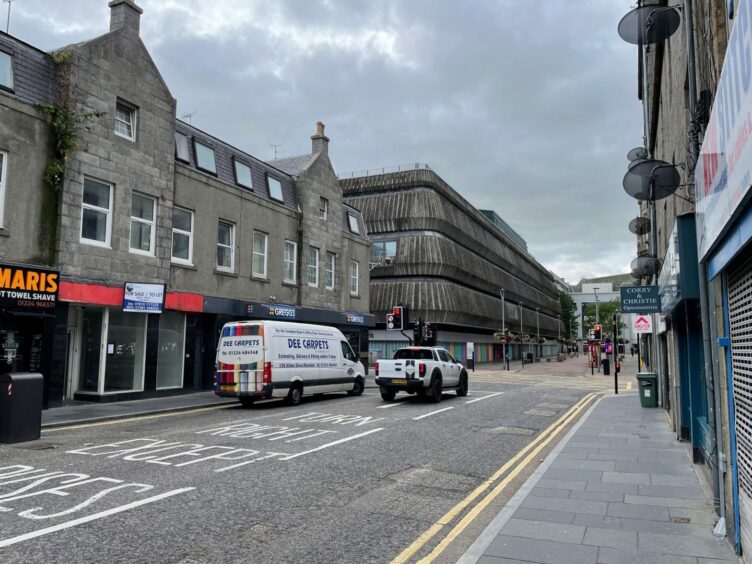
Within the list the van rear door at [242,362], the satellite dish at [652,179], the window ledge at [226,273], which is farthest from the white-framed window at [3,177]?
the satellite dish at [652,179]

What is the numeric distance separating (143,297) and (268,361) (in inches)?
191

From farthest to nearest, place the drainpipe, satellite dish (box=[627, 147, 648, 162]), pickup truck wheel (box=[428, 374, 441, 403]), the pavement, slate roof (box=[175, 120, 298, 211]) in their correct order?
slate roof (box=[175, 120, 298, 211]) < pickup truck wheel (box=[428, 374, 441, 403]) < satellite dish (box=[627, 147, 648, 162]) < the drainpipe < the pavement

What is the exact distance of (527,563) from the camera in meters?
4.84

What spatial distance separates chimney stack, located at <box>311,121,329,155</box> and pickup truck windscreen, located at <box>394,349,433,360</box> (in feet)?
48.1

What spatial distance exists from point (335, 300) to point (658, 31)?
871 inches

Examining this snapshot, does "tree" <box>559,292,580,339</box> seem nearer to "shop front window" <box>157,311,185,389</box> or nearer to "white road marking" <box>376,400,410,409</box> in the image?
"white road marking" <box>376,400,410,409</box>

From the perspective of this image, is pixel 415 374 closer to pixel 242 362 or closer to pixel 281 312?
pixel 242 362

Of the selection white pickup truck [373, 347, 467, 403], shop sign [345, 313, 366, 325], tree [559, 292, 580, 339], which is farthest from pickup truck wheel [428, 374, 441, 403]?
tree [559, 292, 580, 339]

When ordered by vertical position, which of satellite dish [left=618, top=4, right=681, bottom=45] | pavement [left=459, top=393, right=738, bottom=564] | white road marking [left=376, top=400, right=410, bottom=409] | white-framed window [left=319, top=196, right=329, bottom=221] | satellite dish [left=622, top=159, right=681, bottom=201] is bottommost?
white road marking [left=376, top=400, right=410, bottom=409]

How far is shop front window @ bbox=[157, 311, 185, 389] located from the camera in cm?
1919

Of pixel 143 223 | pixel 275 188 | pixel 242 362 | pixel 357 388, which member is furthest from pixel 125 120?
pixel 357 388

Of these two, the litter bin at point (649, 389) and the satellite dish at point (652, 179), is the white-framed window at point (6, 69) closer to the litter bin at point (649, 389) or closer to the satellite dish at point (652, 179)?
the satellite dish at point (652, 179)

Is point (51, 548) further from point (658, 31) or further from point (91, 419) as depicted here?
point (658, 31)

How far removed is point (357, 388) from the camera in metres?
21.3
